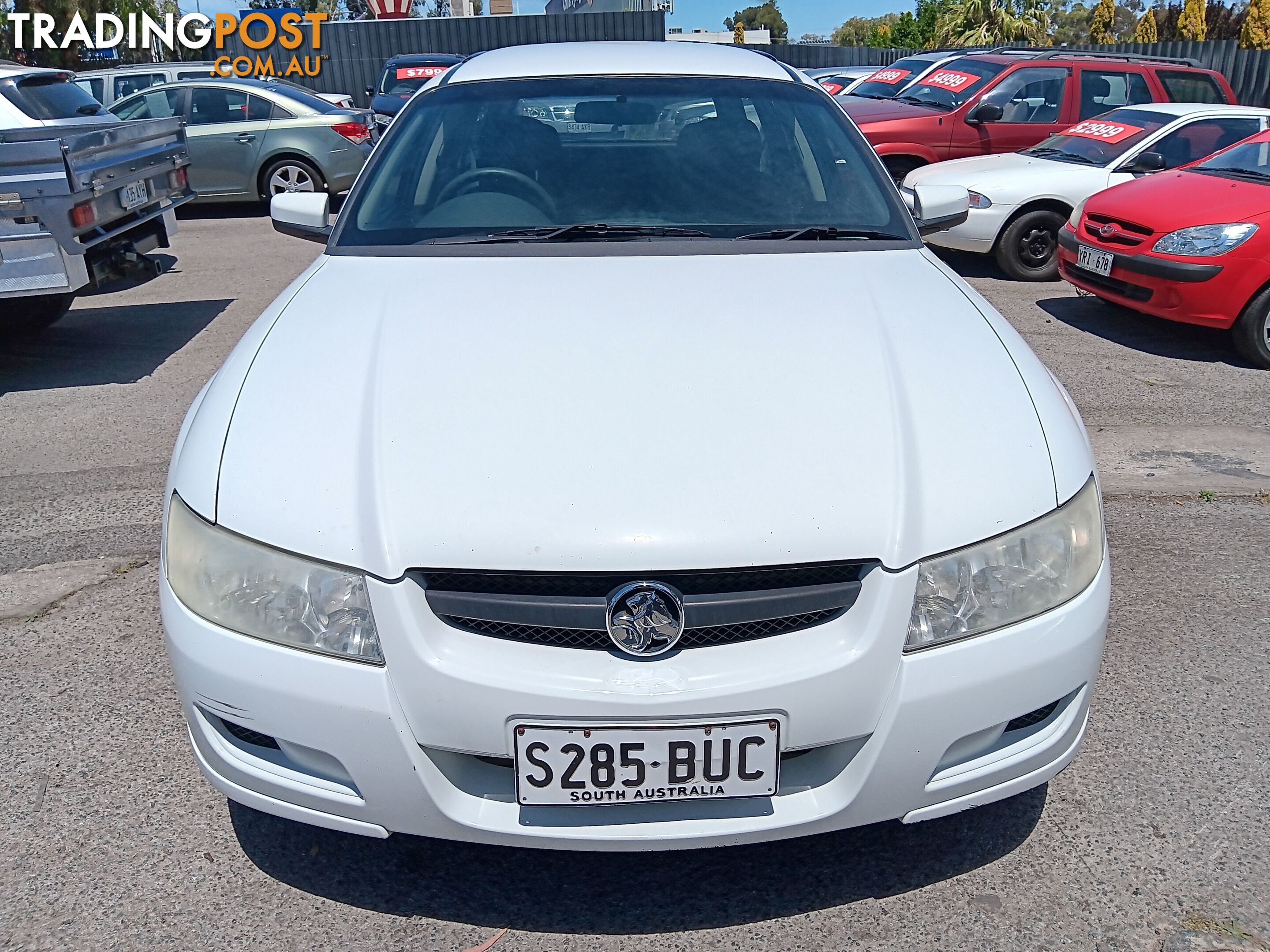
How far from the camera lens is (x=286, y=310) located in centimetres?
251

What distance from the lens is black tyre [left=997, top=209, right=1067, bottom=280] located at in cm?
789

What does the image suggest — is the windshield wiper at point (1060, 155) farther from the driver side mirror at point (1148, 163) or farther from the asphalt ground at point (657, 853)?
the asphalt ground at point (657, 853)

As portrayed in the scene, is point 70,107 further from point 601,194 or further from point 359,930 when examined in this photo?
point 359,930

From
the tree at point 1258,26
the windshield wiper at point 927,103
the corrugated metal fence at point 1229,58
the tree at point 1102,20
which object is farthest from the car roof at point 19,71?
the tree at point 1102,20

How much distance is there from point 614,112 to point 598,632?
199cm

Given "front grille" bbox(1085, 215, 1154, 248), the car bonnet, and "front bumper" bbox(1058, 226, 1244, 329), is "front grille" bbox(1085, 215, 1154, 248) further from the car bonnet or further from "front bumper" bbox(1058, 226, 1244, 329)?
the car bonnet

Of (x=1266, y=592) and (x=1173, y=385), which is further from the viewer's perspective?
(x=1173, y=385)

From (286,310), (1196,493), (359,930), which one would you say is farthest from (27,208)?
(1196,493)

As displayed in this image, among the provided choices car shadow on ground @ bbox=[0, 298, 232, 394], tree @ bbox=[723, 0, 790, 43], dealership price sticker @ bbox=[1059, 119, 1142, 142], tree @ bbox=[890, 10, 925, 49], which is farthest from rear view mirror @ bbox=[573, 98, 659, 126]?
tree @ bbox=[723, 0, 790, 43]

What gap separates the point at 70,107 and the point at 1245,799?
720 centimetres

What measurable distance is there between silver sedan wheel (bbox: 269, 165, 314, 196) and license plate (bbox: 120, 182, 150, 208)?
4.93m

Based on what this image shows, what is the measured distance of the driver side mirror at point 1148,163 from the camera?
7.60m

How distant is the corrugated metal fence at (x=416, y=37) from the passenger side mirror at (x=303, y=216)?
891 inches

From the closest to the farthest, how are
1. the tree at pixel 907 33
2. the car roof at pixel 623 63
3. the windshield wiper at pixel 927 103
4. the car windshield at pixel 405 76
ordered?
the car roof at pixel 623 63, the windshield wiper at pixel 927 103, the car windshield at pixel 405 76, the tree at pixel 907 33
